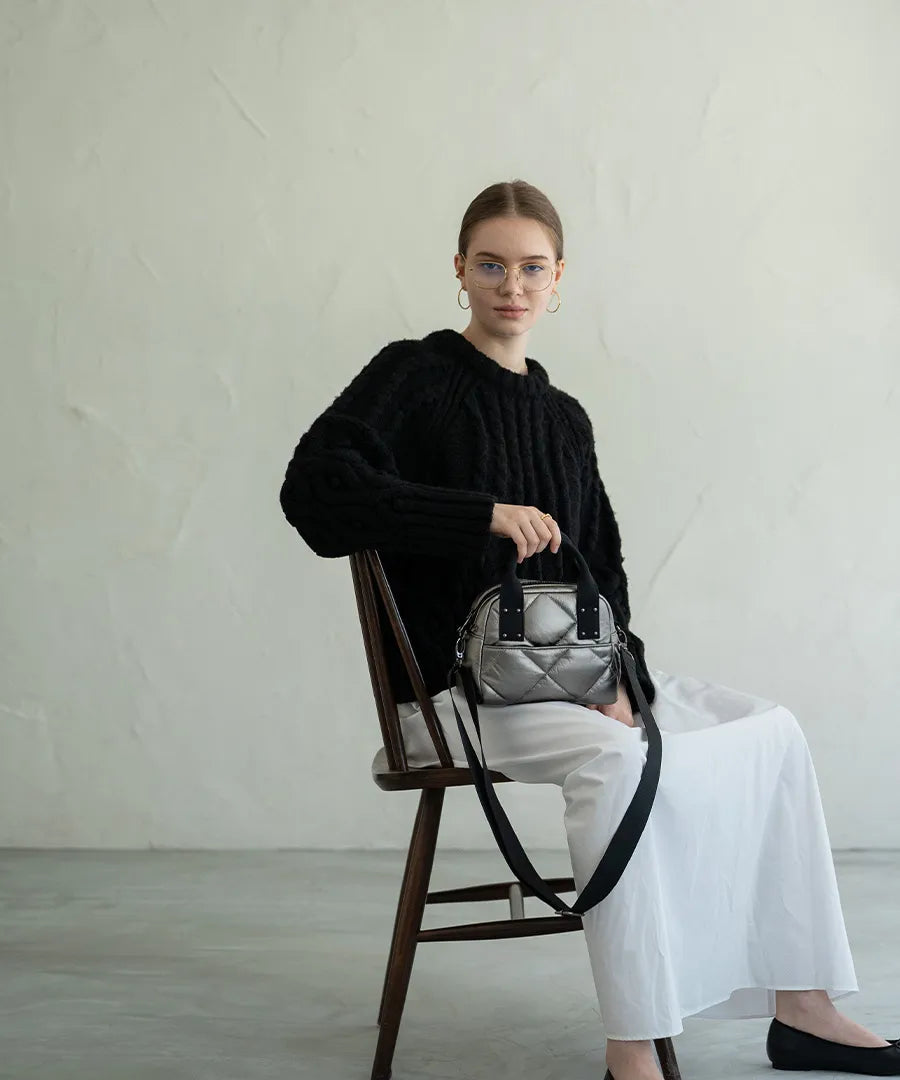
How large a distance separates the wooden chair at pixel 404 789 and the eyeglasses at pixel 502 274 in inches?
16.5

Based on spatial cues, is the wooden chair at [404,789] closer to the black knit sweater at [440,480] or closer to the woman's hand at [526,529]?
the black knit sweater at [440,480]

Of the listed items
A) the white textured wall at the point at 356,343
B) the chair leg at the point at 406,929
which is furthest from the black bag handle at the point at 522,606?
the white textured wall at the point at 356,343

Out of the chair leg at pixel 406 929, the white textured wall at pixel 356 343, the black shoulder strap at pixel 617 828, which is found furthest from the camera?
the white textured wall at pixel 356 343

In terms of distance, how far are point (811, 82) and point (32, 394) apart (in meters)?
1.98

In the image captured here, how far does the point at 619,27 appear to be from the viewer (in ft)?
9.01

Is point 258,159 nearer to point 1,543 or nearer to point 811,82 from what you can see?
point 1,543

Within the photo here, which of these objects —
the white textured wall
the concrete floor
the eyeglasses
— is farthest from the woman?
the white textured wall

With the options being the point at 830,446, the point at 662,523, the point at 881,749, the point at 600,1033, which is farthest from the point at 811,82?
the point at 600,1033

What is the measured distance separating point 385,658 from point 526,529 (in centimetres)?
28

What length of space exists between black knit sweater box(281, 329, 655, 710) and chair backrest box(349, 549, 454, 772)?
0.13 ft

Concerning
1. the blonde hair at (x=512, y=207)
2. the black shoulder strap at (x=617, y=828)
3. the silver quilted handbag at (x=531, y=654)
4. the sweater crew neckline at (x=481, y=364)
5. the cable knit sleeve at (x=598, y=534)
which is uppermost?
the blonde hair at (x=512, y=207)

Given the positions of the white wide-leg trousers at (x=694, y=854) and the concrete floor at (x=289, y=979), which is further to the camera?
the concrete floor at (x=289, y=979)

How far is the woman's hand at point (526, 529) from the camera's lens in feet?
4.57

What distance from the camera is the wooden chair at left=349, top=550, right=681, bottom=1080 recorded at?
1.45m
